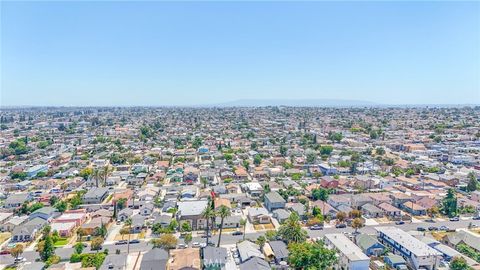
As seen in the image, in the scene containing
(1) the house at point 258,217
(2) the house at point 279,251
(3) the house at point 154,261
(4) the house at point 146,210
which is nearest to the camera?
(3) the house at point 154,261

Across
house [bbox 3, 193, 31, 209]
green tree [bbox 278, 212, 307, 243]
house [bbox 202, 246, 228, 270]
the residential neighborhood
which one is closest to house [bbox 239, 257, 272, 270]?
the residential neighborhood

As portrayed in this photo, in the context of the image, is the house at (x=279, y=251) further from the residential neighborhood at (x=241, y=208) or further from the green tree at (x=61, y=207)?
the green tree at (x=61, y=207)

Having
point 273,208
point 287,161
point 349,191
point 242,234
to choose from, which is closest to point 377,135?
point 287,161

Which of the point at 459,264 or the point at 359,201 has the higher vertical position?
the point at 459,264

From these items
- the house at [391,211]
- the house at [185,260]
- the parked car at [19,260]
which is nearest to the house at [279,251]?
the house at [185,260]

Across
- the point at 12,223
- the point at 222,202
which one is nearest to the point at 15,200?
the point at 12,223

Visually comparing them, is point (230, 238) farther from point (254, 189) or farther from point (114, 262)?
point (254, 189)

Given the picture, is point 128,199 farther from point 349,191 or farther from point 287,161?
point 287,161

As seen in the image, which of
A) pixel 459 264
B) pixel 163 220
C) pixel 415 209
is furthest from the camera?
pixel 415 209
